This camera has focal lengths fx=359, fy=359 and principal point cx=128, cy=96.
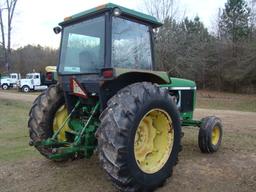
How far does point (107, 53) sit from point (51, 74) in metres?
1.49

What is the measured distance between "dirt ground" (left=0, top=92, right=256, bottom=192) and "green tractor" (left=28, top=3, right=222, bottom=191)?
412mm

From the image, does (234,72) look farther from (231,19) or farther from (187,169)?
(187,169)

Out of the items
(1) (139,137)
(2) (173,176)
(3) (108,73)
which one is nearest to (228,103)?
(2) (173,176)

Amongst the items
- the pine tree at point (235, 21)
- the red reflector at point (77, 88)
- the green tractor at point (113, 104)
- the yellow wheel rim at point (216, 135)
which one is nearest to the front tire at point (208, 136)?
the yellow wheel rim at point (216, 135)

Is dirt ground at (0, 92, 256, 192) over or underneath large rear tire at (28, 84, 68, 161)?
underneath

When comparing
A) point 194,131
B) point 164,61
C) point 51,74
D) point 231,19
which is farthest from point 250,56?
point 51,74

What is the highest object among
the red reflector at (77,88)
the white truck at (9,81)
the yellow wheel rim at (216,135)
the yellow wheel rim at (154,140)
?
the red reflector at (77,88)

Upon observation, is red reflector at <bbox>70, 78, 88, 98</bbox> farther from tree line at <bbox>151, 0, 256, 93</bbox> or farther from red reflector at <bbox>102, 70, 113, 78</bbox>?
tree line at <bbox>151, 0, 256, 93</bbox>

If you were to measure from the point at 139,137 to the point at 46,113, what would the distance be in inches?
67.7

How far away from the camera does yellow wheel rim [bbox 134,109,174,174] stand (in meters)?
4.78

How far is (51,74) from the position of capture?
5.93 m

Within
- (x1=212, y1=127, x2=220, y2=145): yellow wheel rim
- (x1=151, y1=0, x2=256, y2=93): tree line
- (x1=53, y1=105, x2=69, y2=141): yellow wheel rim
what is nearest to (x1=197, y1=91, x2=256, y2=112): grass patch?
(x1=151, y1=0, x2=256, y2=93): tree line

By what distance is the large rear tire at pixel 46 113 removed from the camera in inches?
224

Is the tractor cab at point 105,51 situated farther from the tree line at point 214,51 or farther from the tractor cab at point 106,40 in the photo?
the tree line at point 214,51
